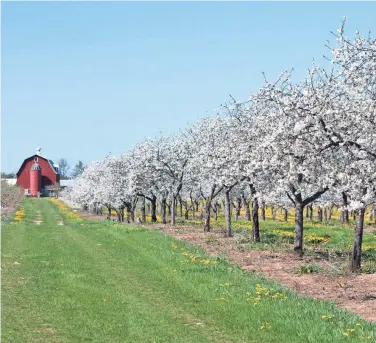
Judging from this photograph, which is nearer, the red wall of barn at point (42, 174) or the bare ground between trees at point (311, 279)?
the bare ground between trees at point (311, 279)

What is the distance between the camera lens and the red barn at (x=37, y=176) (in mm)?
180875

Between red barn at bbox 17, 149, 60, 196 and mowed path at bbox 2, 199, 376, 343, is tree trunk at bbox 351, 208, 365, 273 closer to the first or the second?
mowed path at bbox 2, 199, 376, 343

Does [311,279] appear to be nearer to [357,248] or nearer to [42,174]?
[357,248]

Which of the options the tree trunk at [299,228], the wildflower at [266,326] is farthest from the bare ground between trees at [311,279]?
the wildflower at [266,326]

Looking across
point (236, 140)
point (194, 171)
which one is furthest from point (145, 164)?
point (236, 140)

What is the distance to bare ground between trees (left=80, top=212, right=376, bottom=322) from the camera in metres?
16.1

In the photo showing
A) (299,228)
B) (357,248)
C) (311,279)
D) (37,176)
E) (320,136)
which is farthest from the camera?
(37,176)

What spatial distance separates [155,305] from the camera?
15.4 m

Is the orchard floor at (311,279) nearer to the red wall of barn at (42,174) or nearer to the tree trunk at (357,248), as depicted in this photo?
the tree trunk at (357,248)

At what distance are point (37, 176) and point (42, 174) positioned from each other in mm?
3619

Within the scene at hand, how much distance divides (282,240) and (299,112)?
65.1 feet

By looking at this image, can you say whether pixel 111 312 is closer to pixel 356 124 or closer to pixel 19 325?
pixel 19 325

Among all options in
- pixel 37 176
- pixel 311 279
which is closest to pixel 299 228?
pixel 311 279

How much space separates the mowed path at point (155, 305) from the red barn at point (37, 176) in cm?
16053
